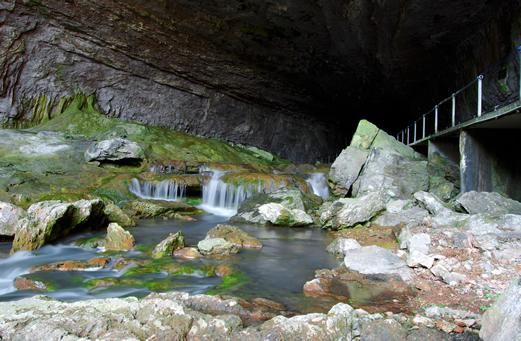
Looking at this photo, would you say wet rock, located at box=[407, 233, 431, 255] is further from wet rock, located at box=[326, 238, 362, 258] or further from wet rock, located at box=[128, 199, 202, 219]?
wet rock, located at box=[128, 199, 202, 219]

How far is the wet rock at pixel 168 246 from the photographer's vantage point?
487 cm

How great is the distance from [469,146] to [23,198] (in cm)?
1071

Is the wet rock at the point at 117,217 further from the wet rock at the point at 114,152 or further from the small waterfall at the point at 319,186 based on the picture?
the small waterfall at the point at 319,186

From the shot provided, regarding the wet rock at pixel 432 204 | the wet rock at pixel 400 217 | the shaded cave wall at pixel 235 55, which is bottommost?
the wet rock at pixel 400 217

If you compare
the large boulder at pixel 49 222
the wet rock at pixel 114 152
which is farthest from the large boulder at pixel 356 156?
the wet rock at pixel 114 152

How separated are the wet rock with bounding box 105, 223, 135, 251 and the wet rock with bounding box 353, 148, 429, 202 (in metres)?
6.34

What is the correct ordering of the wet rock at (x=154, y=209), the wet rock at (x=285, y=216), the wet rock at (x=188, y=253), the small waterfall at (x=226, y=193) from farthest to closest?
1. the small waterfall at (x=226, y=193)
2. the wet rock at (x=154, y=209)
3. the wet rock at (x=285, y=216)
4. the wet rock at (x=188, y=253)

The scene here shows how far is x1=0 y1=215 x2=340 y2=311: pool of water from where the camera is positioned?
137 inches

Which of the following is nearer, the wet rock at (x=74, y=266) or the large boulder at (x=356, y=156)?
the wet rock at (x=74, y=266)

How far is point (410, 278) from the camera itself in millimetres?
3711

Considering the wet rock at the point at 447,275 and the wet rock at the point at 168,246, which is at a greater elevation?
the wet rock at the point at 447,275

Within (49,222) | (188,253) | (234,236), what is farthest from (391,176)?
(49,222)

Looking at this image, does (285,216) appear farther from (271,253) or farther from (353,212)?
(271,253)

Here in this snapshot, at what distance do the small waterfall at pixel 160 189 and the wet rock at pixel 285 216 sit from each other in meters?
3.90
